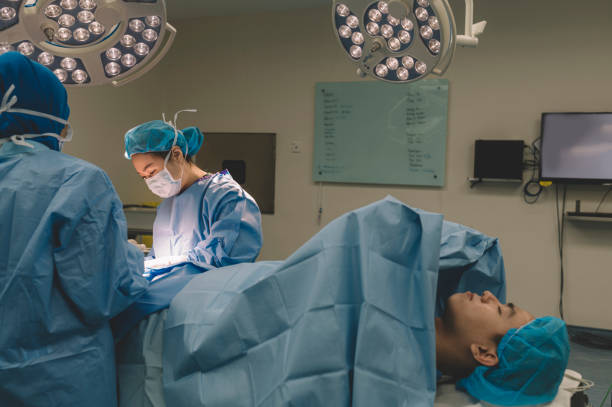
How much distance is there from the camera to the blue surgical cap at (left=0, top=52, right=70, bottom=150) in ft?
3.39

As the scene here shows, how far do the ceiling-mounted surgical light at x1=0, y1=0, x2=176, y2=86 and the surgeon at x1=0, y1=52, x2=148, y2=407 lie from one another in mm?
121

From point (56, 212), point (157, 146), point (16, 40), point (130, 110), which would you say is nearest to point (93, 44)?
point (16, 40)

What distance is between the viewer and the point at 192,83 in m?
4.11

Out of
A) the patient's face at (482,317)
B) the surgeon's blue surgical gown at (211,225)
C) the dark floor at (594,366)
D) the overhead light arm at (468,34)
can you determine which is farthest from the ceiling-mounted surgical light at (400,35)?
the dark floor at (594,366)

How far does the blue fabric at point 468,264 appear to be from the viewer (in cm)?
128

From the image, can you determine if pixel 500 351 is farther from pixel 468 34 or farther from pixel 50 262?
pixel 50 262

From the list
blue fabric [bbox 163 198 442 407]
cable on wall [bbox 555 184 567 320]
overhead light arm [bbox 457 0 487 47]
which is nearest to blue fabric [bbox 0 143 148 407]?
blue fabric [bbox 163 198 442 407]

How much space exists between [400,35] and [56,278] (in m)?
1.11

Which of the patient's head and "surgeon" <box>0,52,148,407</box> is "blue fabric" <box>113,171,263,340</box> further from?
the patient's head

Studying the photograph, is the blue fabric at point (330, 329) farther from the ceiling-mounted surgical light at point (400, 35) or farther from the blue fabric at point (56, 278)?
the ceiling-mounted surgical light at point (400, 35)

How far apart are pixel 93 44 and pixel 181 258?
0.84 meters

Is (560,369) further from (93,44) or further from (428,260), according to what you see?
(93,44)

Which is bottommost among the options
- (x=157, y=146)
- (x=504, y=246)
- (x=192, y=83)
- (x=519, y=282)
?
(x=519, y=282)

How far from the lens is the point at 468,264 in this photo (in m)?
1.31
